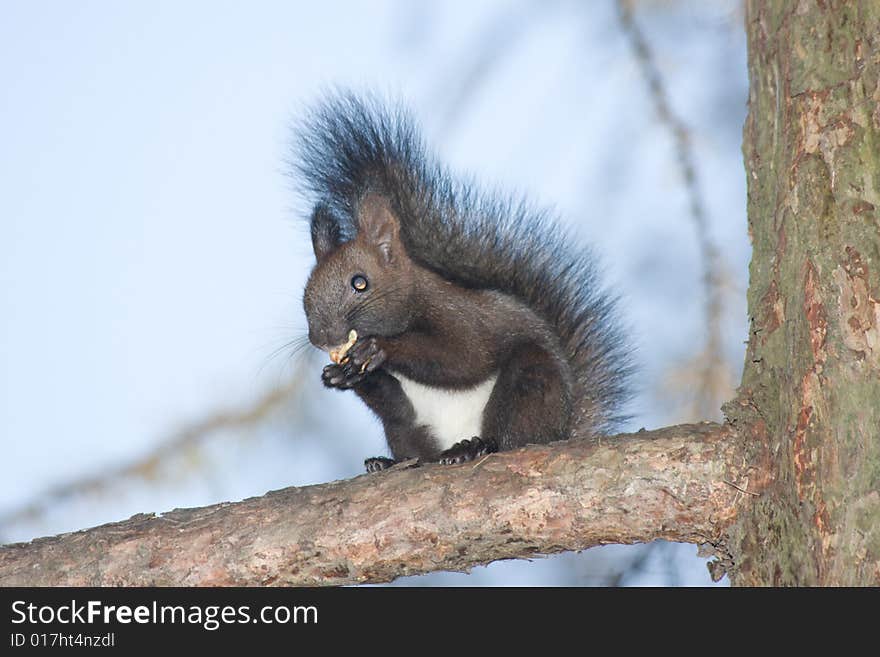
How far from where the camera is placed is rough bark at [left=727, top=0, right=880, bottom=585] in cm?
158

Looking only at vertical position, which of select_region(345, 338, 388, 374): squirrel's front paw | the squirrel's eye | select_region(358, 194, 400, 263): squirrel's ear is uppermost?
select_region(358, 194, 400, 263): squirrel's ear

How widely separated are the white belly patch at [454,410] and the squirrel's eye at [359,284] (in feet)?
0.86

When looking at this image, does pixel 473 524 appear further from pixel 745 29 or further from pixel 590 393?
pixel 745 29

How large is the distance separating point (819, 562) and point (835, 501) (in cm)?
10

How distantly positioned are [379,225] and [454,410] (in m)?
0.52

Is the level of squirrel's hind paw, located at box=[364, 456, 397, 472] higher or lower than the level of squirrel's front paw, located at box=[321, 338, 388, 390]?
lower

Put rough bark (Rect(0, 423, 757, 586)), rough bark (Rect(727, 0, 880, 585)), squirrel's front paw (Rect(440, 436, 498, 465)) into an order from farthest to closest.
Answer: squirrel's front paw (Rect(440, 436, 498, 465))
rough bark (Rect(0, 423, 757, 586))
rough bark (Rect(727, 0, 880, 585))

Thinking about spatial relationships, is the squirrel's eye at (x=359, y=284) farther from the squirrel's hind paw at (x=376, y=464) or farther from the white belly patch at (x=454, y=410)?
the squirrel's hind paw at (x=376, y=464)

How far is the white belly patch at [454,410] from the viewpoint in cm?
264

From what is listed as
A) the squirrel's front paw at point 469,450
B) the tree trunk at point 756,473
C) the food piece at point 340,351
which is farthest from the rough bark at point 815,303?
the food piece at point 340,351

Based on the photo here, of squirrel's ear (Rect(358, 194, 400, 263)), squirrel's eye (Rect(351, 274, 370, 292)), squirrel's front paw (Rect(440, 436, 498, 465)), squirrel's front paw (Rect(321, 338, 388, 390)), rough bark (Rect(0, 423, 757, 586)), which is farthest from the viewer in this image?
squirrel's ear (Rect(358, 194, 400, 263))

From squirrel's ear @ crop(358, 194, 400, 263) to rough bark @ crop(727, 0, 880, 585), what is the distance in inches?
43.8

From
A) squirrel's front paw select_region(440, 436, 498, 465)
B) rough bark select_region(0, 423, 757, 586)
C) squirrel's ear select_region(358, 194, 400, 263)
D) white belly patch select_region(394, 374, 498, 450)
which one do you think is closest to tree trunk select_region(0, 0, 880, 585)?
rough bark select_region(0, 423, 757, 586)

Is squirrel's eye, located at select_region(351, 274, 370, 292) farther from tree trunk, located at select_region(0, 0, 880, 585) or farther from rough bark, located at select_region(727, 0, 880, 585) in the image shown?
rough bark, located at select_region(727, 0, 880, 585)
